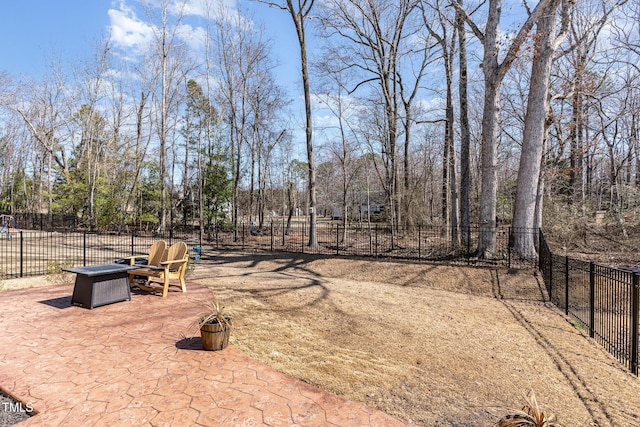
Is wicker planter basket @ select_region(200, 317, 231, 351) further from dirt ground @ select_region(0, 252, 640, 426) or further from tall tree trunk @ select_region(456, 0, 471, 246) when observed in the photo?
tall tree trunk @ select_region(456, 0, 471, 246)

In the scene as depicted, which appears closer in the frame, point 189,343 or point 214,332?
point 214,332

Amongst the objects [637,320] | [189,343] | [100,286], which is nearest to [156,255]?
[100,286]

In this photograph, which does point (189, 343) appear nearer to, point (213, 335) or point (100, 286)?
point (213, 335)

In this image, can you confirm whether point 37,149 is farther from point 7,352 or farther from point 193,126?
point 7,352

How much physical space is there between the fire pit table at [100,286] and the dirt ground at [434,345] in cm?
176

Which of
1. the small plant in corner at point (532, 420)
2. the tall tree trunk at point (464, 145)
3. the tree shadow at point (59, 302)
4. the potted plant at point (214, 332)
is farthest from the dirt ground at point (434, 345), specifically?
the tall tree trunk at point (464, 145)

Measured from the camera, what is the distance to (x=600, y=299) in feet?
19.0

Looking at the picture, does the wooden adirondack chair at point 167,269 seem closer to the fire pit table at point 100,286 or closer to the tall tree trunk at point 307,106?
the fire pit table at point 100,286

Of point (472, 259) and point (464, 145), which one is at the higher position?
point (464, 145)

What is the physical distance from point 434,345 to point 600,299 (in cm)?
343

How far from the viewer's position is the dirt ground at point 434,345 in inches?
129

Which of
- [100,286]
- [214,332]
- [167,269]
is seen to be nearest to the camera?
[214,332]

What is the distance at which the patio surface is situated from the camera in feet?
8.64

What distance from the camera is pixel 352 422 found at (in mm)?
2627
